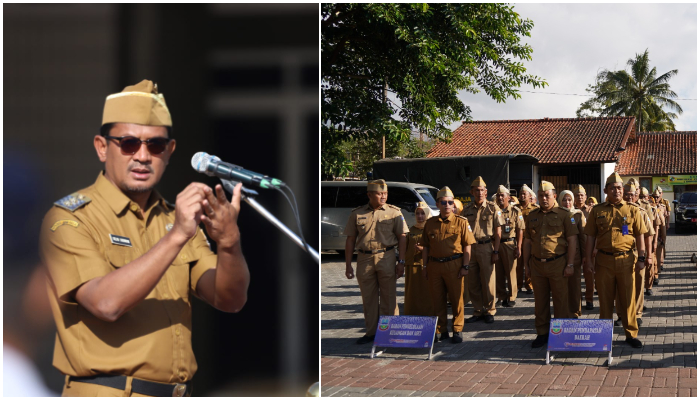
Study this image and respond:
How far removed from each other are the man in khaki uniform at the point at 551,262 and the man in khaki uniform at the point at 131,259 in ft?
16.8

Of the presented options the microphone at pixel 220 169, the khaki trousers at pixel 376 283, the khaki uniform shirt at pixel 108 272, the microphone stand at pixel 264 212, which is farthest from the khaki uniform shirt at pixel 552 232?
the khaki uniform shirt at pixel 108 272

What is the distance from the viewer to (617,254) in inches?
308

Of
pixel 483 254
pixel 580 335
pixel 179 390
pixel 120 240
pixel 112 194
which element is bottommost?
pixel 580 335

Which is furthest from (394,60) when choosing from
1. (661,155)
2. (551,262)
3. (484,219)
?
(661,155)

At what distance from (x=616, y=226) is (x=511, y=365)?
2.17 m

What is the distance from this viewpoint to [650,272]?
472 inches

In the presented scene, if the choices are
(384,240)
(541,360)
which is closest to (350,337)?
(384,240)

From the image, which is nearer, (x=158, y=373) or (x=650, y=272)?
(x=158, y=373)

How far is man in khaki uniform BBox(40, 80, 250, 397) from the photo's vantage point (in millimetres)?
3475

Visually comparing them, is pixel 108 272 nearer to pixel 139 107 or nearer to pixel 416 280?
pixel 139 107

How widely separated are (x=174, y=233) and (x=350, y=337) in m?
5.65

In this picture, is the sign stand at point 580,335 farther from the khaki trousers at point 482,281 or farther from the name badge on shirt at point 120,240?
the name badge on shirt at point 120,240

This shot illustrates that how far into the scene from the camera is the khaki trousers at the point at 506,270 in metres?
10.9

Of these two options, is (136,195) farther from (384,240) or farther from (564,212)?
(564,212)
